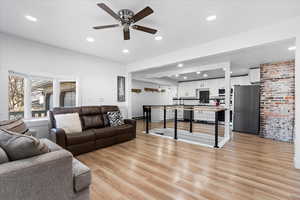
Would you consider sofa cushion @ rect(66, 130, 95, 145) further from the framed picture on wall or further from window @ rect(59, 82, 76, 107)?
the framed picture on wall

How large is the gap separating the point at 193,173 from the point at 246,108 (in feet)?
13.1

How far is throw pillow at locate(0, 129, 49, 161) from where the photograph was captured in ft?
3.72

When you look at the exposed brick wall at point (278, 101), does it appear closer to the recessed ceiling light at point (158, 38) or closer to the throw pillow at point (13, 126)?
the recessed ceiling light at point (158, 38)

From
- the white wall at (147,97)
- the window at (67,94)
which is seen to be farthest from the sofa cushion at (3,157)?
the white wall at (147,97)

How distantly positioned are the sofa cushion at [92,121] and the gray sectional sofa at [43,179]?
8.02 feet

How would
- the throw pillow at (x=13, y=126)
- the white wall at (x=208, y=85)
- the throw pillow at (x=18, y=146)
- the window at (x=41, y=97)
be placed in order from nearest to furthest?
the throw pillow at (x=18, y=146) → the throw pillow at (x=13, y=126) → the window at (x=41, y=97) → the white wall at (x=208, y=85)

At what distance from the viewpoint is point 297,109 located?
2.33m

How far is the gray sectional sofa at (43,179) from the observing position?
3.19 ft

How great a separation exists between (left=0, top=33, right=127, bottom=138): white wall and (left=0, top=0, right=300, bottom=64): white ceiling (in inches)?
11.1

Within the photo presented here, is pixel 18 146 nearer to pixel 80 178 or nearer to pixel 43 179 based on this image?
pixel 43 179

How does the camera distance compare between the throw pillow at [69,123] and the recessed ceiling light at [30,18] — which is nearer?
the recessed ceiling light at [30,18]

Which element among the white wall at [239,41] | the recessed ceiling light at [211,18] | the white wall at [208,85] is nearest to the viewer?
the recessed ceiling light at [211,18]

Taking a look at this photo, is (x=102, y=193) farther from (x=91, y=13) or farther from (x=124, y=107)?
(x=124, y=107)

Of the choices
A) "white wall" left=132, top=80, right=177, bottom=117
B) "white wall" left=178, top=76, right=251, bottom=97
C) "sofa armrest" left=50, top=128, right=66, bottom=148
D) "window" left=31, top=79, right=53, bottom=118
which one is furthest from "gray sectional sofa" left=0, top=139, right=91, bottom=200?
"white wall" left=178, top=76, right=251, bottom=97
